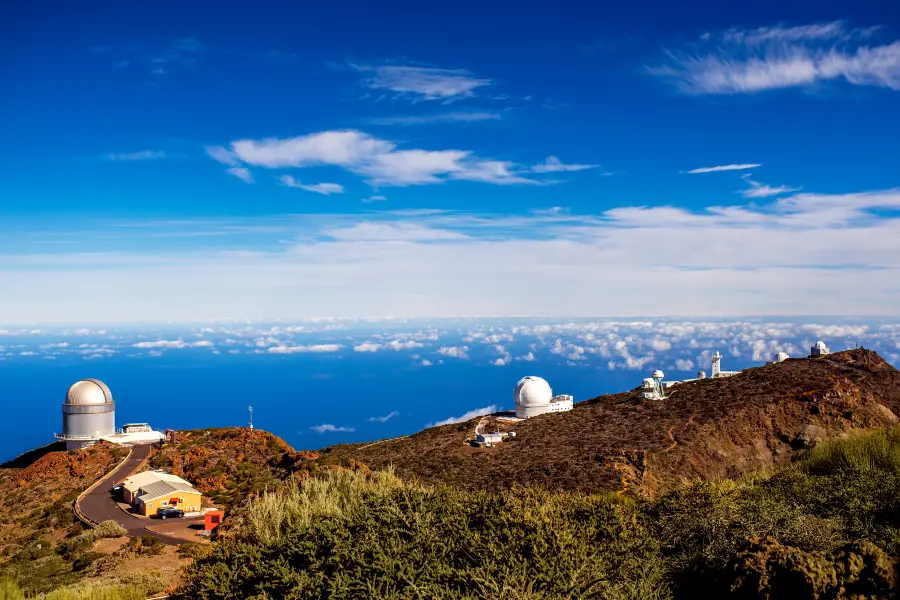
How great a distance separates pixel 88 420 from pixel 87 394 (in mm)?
2380

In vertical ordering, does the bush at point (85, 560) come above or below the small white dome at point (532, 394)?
below

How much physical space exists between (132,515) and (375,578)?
100 ft

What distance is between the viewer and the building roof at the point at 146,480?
1642 inches

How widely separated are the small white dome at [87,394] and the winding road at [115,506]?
753 centimetres

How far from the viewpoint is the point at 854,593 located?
12.6 metres

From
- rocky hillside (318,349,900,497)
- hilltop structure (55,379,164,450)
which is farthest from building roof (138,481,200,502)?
hilltop structure (55,379,164,450)

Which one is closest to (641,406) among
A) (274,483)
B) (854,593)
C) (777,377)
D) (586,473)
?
(777,377)

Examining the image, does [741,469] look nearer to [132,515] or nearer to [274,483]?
[274,483]

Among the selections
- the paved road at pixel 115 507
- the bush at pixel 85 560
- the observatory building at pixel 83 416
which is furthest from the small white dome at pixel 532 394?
the bush at pixel 85 560

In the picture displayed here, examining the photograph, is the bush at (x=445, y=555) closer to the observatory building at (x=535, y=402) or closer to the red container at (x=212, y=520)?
the red container at (x=212, y=520)

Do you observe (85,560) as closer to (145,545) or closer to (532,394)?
(145,545)

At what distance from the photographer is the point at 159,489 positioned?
40.5 meters

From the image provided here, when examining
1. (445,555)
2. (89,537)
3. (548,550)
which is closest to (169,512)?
(89,537)

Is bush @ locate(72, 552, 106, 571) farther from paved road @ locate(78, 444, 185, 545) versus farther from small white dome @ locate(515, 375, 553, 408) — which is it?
small white dome @ locate(515, 375, 553, 408)
